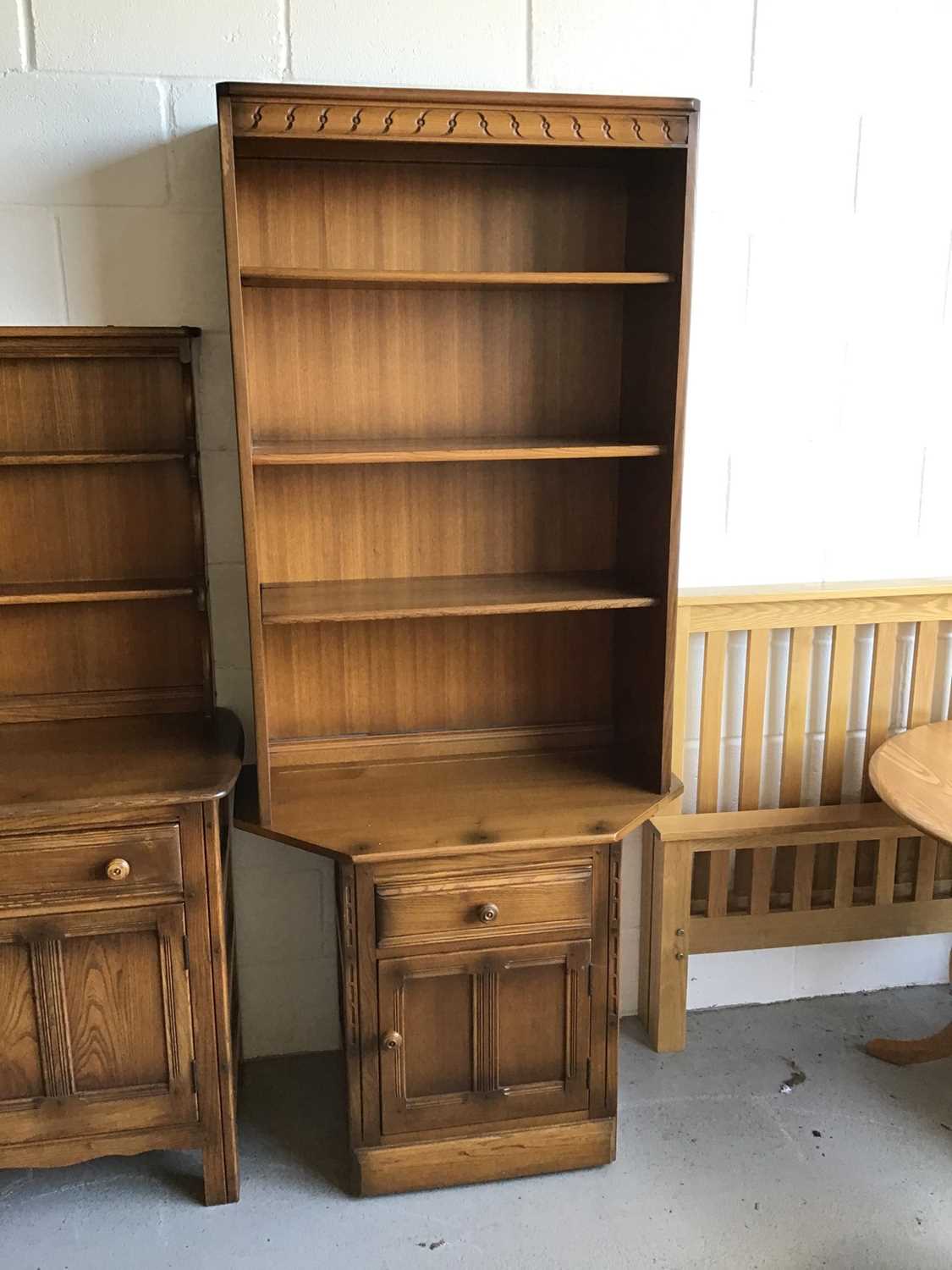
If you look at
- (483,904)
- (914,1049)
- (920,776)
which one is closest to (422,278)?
(483,904)

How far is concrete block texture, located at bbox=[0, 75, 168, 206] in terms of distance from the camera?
2.00 m

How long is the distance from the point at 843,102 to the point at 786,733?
138 cm

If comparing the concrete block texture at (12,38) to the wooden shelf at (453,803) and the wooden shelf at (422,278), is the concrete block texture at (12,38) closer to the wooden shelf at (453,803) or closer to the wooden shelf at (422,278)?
the wooden shelf at (422,278)

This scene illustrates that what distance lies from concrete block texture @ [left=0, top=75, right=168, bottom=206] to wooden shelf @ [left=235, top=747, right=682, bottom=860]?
1166 mm

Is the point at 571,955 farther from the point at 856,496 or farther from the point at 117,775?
the point at 856,496

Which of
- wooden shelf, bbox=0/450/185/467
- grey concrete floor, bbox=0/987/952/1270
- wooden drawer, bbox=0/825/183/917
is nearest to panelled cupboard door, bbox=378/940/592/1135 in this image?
grey concrete floor, bbox=0/987/952/1270

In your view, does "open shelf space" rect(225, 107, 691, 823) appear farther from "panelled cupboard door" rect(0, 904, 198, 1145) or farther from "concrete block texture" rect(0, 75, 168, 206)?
"panelled cupboard door" rect(0, 904, 198, 1145)

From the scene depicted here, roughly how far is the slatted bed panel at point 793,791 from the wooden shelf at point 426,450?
19.6 inches

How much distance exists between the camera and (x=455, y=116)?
1812mm

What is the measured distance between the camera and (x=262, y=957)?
2.44 metres

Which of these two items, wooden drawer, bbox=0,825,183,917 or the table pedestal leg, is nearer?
wooden drawer, bbox=0,825,183,917

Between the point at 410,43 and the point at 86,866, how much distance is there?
1644 mm

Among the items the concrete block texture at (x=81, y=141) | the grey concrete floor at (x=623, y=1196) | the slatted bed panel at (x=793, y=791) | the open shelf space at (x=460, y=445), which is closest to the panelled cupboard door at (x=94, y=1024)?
the grey concrete floor at (x=623, y=1196)

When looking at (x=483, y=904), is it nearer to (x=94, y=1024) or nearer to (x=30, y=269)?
(x=94, y=1024)
